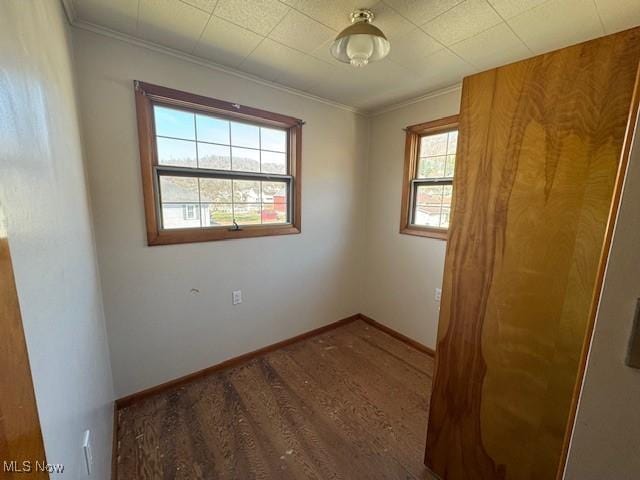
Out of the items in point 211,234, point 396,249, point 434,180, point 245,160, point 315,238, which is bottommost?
point 396,249

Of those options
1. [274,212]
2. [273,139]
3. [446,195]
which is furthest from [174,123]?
[446,195]

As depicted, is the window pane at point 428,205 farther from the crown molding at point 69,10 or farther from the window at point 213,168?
the crown molding at point 69,10

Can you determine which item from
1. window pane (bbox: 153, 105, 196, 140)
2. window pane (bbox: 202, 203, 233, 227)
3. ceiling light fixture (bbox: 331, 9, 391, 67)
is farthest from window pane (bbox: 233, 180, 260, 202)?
ceiling light fixture (bbox: 331, 9, 391, 67)

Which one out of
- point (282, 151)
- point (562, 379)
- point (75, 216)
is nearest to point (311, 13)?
point (282, 151)

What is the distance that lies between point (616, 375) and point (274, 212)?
2.25 meters

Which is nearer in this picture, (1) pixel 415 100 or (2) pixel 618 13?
(2) pixel 618 13

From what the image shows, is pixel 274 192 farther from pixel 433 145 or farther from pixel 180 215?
pixel 433 145

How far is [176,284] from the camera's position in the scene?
1.97 metres

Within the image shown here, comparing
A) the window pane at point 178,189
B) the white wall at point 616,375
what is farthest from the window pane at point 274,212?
the white wall at point 616,375

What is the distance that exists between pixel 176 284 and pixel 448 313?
1.84m

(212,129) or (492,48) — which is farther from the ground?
(492,48)

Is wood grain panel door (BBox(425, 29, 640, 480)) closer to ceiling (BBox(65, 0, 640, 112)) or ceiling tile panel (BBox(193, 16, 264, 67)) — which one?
ceiling (BBox(65, 0, 640, 112))

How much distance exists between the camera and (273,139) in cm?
236

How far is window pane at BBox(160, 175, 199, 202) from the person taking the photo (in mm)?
1897
